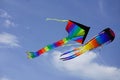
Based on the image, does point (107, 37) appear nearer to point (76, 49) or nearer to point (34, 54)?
point (76, 49)

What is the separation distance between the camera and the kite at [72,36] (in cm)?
4247

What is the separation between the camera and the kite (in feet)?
139

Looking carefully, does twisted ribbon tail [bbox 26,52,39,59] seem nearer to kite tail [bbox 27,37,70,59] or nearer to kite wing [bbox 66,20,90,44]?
kite tail [bbox 27,37,70,59]

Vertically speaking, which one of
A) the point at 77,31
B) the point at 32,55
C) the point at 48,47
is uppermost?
the point at 77,31

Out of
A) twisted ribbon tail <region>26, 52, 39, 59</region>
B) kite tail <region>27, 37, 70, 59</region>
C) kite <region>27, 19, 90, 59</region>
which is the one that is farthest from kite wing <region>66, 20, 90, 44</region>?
twisted ribbon tail <region>26, 52, 39, 59</region>

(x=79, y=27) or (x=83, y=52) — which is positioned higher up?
(x=79, y=27)

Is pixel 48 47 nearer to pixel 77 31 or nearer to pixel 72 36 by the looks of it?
pixel 72 36

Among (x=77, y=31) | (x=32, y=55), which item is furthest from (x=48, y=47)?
(x=77, y=31)

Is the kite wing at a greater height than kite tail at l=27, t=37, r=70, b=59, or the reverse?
the kite wing

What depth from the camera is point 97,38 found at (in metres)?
41.8

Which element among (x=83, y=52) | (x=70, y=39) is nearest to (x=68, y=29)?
(x=70, y=39)

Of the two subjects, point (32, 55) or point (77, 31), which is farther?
point (32, 55)

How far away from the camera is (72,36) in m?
44.1

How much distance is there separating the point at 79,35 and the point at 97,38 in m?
2.43
